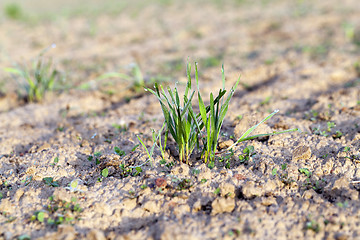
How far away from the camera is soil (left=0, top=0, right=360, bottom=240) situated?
5.52 ft

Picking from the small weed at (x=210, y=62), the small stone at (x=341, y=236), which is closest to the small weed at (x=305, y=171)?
the small stone at (x=341, y=236)

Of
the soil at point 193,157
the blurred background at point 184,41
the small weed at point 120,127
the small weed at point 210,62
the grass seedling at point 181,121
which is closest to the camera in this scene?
the soil at point 193,157

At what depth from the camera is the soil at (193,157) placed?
168 centimetres

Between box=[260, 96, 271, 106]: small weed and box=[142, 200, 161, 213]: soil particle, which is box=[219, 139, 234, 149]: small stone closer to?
box=[142, 200, 161, 213]: soil particle

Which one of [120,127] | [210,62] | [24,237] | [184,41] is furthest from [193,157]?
[184,41]

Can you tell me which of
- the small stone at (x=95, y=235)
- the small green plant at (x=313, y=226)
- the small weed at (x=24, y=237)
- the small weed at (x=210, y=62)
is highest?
the small weed at (x=210, y=62)

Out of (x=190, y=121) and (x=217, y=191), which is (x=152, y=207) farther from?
(x=190, y=121)

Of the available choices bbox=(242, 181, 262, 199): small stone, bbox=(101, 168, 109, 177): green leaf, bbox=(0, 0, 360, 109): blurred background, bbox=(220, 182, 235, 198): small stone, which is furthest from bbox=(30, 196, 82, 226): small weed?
bbox=(0, 0, 360, 109): blurred background

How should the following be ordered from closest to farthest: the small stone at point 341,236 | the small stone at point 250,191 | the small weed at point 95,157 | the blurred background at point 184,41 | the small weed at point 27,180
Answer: the small stone at point 341,236 → the small stone at point 250,191 → the small weed at point 27,180 → the small weed at point 95,157 → the blurred background at point 184,41

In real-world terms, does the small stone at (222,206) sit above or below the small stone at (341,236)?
above

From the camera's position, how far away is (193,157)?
222cm

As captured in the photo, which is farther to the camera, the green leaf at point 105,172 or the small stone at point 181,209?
the green leaf at point 105,172

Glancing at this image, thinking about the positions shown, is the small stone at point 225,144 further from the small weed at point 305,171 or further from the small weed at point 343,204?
the small weed at point 343,204

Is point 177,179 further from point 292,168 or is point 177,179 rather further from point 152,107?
point 152,107
